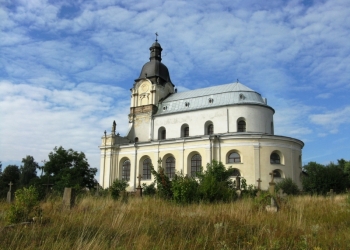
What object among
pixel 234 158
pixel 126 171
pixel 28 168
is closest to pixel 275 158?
pixel 234 158

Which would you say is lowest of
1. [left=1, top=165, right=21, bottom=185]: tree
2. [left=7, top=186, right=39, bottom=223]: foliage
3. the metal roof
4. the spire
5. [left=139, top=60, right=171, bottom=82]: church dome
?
[left=7, top=186, right=39, bottom=223]: foliage

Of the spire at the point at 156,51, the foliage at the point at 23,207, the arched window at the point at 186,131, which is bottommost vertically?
the foliage at the point at 23,207

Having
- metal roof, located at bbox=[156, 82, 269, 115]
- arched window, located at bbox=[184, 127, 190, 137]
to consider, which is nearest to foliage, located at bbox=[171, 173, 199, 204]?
metal roof, located at bbox=[156, 82, 269, 115]

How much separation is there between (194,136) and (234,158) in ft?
16.4

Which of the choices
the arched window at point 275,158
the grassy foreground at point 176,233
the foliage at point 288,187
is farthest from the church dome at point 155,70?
the grassy foreground at point 176,233

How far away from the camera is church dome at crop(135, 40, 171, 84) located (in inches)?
1695

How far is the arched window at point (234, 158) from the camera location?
109 ft

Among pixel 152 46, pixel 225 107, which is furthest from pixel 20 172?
pixel 225 107

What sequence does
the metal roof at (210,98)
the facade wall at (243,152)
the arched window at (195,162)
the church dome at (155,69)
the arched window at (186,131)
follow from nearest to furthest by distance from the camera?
the facade wall at (243,152)
the arched window at (195,162)
the metal roof at (210,98)
the arched window at (186,131)
the church dome at (155,69)

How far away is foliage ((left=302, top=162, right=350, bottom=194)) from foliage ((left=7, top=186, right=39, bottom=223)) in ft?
89.9

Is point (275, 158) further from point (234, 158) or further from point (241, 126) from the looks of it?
point (241, 126)

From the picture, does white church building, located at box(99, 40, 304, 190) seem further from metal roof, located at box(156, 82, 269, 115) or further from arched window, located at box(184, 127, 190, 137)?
arched window, located at box(184, 127, 190, 137)

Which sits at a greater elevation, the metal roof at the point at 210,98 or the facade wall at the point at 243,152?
the metal roof at the point at 210,98

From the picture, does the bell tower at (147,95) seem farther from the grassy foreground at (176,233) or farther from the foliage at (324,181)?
the grassy foreground at (176,233)
